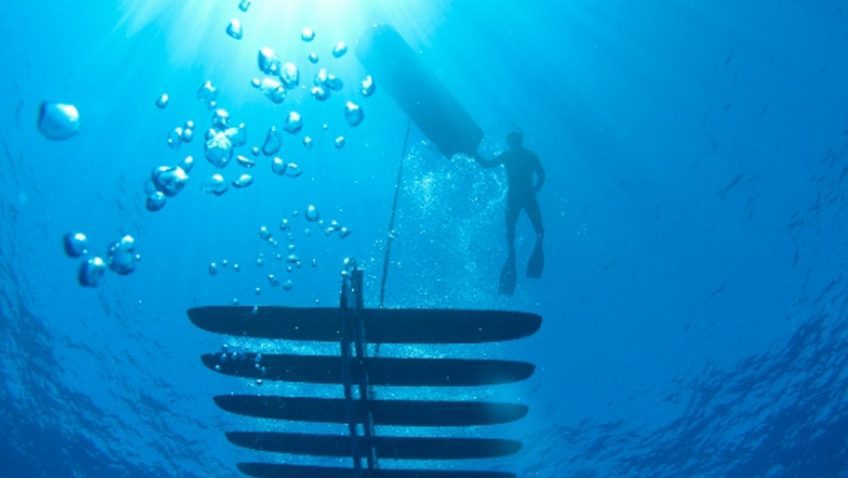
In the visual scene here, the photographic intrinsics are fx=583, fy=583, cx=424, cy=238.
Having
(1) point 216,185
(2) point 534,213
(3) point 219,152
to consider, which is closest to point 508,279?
(2) point 534,213

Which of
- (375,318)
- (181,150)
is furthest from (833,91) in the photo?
(181,150)

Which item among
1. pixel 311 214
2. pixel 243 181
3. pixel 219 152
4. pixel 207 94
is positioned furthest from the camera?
pixel 311 214

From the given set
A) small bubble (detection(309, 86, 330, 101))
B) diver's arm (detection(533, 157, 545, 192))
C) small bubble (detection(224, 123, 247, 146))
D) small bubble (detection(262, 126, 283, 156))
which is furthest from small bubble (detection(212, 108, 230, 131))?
diver's arm (detection(533, 157, 545, 192))

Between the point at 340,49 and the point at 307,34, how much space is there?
1.98 ft

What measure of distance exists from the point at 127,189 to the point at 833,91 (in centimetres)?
1491

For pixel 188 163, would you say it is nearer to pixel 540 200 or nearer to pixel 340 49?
pixel 340 49

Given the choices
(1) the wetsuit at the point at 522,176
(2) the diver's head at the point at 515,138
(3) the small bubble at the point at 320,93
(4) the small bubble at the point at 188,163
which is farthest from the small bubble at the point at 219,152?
(2) the diver's head at the point at 515,138

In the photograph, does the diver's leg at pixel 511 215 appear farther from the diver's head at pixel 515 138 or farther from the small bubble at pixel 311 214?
the small bubble at pixel 311 214

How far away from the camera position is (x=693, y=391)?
16.8 meters

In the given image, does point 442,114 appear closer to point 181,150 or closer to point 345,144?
point 345,144

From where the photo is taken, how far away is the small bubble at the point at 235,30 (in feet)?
31.8

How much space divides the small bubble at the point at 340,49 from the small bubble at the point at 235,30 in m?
1.64

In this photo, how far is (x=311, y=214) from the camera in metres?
12.5

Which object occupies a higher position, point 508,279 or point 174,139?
point 174,139
